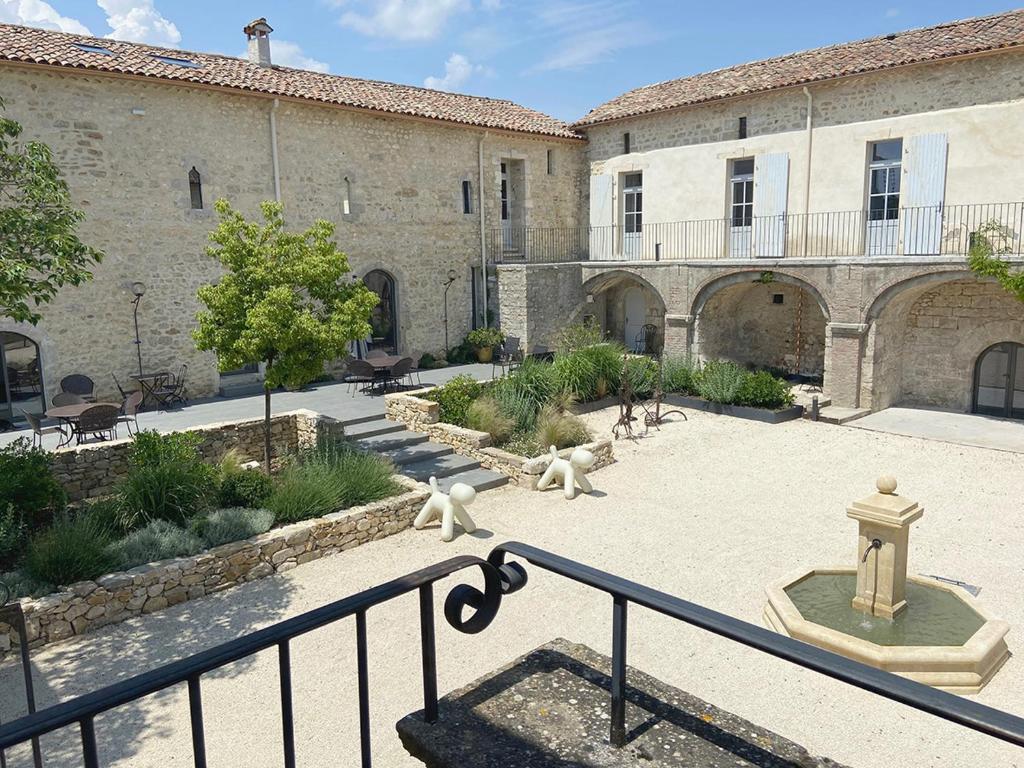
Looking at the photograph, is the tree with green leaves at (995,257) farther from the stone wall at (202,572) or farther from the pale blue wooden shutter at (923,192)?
the stone wall at (202,572)

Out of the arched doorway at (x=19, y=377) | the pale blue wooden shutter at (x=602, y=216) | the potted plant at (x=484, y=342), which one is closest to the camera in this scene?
the arched doorway at (x=19, y=377)

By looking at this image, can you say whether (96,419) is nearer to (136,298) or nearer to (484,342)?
(136,298)

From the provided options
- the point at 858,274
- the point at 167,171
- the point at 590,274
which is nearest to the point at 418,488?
the point at 167,171

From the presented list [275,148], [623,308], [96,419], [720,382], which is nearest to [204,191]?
[275,148]

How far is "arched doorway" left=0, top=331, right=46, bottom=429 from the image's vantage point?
13.2 meters

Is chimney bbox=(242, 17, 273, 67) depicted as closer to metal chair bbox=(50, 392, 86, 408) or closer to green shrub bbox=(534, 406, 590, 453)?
metal chair bbox=(50, 392, 86, 408)

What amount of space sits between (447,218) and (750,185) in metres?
7.26

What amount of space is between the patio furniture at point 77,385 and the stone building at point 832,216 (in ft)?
31.6

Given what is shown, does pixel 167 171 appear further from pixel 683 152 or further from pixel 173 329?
pixel 683 152

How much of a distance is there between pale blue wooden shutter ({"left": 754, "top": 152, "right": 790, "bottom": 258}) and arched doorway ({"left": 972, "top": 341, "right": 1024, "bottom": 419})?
4663 mm

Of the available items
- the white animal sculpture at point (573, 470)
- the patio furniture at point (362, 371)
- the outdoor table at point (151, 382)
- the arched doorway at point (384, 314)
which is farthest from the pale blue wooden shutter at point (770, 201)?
the outdoor table at point (151, 382)

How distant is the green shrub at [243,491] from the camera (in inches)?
366

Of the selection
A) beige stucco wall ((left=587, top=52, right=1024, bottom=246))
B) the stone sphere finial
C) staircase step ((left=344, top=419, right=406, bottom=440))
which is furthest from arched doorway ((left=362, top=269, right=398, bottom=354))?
the stone sphere finial

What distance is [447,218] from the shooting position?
61.7 ft
